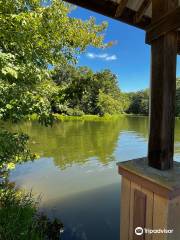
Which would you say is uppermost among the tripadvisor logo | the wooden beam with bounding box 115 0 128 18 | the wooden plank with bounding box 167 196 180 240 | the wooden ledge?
the wooden beam with bounding box 115 0 128 18

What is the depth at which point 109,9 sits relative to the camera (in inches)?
88.9

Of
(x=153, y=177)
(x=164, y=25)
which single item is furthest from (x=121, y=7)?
(x=153, y=177)

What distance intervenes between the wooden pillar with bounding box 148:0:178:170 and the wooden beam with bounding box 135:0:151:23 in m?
0.36

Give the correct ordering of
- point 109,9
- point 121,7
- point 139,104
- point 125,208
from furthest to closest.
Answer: point 139,104
point 109,9
point 121,7
point 125,208

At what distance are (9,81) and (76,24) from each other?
7.87 feet

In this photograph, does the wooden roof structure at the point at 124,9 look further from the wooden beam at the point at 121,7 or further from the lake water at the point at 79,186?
the lake water at the point at 79,186

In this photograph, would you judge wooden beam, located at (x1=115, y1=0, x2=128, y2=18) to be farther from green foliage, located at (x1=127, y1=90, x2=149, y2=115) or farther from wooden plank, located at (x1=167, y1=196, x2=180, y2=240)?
green foliage, located at (x1=127, y1=90, x2=149, y2=115)


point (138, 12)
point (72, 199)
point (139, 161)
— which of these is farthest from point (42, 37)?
point (72, 199)

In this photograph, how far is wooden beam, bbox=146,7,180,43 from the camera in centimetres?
162

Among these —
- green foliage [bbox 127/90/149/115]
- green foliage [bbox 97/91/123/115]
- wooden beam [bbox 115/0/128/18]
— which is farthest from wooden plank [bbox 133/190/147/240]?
green foliage [bbox 127/90/149/115]

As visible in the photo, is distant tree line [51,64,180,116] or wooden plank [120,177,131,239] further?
distant tree line [51,64,180,116]

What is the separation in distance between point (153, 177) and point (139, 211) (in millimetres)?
311

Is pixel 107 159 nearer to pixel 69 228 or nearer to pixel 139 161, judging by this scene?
pixel 69 228

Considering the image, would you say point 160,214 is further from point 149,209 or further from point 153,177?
point 153,177
